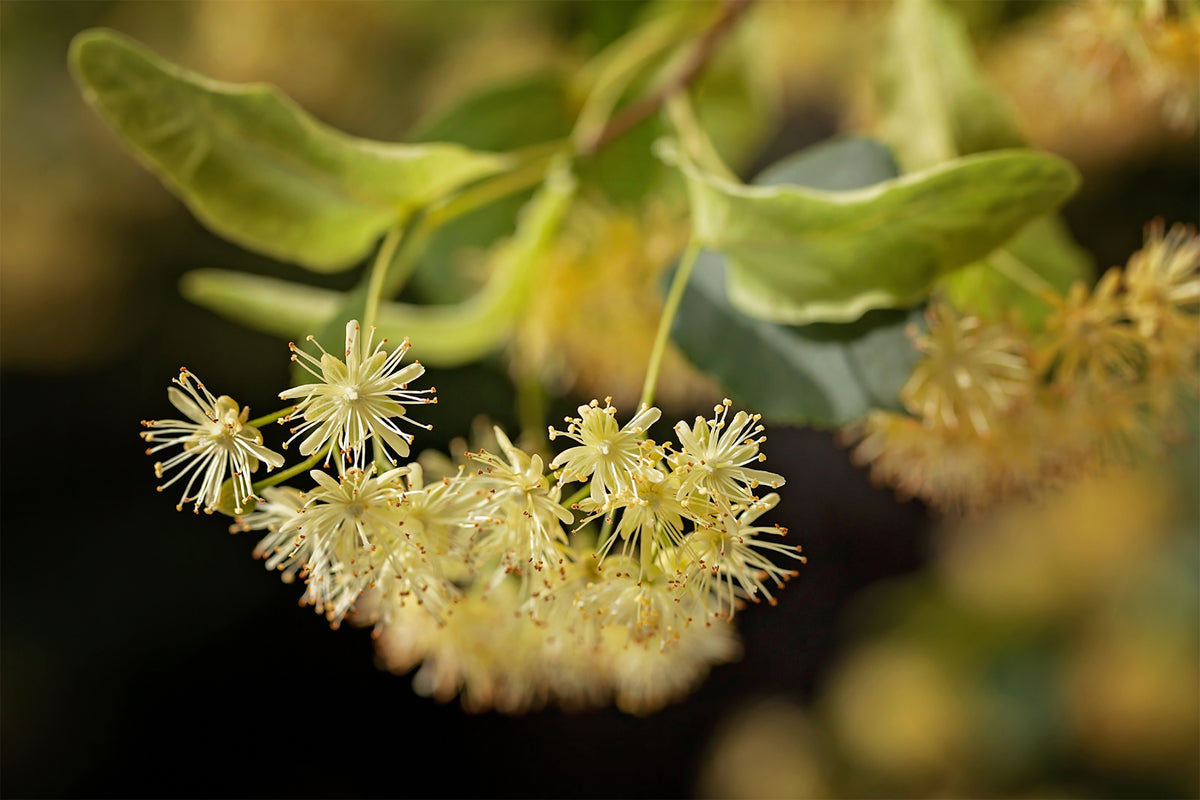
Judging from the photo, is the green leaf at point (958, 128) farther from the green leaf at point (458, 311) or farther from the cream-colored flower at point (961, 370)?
the green leaf at point (458, 311)

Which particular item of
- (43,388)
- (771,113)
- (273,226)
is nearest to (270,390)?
(43,388)

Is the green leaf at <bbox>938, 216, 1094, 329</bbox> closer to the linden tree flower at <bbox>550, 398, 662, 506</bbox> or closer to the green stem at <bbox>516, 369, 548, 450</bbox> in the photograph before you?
the linden tree flower at <bbox>550, 398, 662, 506</bbox>

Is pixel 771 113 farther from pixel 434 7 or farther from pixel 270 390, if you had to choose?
pixel 270 390

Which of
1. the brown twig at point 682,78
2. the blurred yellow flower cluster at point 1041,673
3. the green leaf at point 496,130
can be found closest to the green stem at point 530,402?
the green leaf at point 496,130

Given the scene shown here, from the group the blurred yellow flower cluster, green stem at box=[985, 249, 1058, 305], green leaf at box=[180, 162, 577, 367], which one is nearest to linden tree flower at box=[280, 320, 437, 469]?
green leaf at box=[180, 162, 577, 367]

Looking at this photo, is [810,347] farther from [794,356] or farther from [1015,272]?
[1015,272]

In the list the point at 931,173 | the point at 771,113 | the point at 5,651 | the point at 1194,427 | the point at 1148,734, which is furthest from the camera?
the point at 5,651
